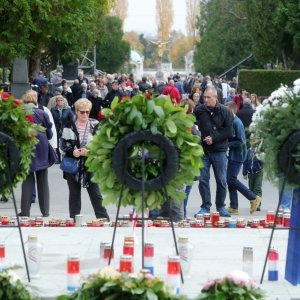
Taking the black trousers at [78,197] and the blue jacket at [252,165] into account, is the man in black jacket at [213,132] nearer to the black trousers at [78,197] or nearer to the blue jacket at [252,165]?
the blue jacket at [252,165]

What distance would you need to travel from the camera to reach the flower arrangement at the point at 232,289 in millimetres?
7473

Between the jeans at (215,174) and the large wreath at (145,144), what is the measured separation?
5795 millimetres

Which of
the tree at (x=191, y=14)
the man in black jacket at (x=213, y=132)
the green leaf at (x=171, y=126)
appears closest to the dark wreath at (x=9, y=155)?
the green leaf at (x=171, y=126)

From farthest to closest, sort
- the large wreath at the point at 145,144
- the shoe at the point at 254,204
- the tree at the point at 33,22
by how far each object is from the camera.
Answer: the tree at the point at 33,22 < the shoe at the point at 254,204 < the large wreath at the point at 145,144

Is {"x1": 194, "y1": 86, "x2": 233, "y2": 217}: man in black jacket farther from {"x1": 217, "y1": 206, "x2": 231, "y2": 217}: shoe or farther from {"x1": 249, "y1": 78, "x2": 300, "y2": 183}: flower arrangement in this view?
{"x1": 249, "y1": 78, "x2": 300, "y2": 183}: flower arrangement

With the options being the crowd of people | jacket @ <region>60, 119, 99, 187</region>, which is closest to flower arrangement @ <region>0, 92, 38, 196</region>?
the crowd of people

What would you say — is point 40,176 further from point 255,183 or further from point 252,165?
point 255,183

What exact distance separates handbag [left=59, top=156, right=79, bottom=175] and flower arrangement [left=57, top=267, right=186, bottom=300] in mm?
7686

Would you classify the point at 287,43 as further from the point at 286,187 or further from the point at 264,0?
the point at 286,187

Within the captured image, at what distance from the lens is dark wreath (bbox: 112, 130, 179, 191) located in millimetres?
10367

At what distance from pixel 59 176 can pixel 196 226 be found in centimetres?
951

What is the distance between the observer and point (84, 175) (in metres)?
15.1

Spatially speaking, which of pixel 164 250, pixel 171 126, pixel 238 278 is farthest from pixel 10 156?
pixel 238 278

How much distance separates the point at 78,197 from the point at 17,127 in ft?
14.0
